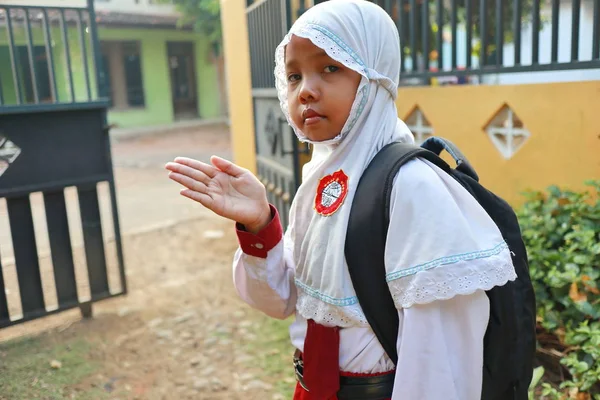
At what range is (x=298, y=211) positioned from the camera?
140cm

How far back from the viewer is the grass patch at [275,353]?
9.46ft

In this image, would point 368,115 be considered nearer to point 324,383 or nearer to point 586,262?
point 324,383

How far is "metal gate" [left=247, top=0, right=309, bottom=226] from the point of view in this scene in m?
3.74

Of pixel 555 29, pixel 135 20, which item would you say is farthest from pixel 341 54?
pixel 135 20

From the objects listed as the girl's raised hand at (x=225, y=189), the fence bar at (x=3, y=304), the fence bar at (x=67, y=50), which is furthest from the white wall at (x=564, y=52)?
the fence bar at (x=3, y=304)

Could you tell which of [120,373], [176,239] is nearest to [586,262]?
[120,373]

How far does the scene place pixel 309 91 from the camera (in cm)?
123

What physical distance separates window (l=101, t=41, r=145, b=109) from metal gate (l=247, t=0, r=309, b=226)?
557 inches

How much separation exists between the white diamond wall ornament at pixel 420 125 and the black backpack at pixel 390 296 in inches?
101

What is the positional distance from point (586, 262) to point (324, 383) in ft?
5.38

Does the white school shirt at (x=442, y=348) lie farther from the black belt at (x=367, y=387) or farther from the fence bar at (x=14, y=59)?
the fence bar at (x=14, y=59)

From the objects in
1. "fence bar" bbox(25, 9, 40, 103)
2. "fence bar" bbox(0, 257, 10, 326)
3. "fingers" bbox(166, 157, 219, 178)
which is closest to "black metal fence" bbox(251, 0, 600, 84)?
"fence bar" bbox(25, 9, 40, 103)

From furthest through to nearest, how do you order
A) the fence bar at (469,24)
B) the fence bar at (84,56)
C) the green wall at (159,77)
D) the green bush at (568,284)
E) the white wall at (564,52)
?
1. the green wall at (159,77)
2. the fence bar at (84,56)
3. the fence bar at (469,24)
4. the white wall at (564,52)
5. the green bush at (568,284)

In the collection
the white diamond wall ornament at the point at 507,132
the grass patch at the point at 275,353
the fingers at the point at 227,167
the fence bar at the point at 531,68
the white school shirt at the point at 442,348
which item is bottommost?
the grass patch at the point at 275,353
